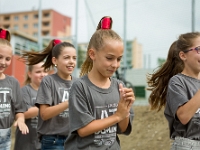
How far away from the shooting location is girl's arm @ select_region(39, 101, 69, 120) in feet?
10.5

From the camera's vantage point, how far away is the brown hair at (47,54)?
374cm

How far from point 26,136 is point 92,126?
2.11 metres

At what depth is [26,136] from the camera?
4176 millimetres

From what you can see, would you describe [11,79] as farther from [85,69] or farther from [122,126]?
[122,126]

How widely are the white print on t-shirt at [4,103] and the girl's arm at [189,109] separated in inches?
66.4

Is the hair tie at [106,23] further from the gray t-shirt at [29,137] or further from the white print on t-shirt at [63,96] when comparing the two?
the gray t-shirt at [29,137]

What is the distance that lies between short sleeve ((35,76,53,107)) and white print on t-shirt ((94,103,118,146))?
3.68 feet

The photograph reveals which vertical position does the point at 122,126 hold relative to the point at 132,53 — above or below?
below

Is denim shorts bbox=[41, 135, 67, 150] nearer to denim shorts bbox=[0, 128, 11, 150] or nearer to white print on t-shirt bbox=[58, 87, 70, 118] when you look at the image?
white print on t-shirt bbox=[58, 87, 70, 118]

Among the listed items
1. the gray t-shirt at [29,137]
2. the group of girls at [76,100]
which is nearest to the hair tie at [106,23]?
the group of girls at [76,100]

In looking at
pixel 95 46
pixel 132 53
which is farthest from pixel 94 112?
pixel 132 53

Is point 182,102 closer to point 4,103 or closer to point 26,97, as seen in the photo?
point 4,103

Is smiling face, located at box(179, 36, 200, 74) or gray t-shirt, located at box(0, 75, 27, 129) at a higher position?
smiling face, located at box(179, 36, 200, 74)

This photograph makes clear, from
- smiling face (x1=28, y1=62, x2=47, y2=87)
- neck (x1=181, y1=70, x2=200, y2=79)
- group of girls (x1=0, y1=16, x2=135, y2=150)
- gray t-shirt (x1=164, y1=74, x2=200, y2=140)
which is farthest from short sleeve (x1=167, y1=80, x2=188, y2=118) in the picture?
smiling face (x1=28, y1=62, x2=47, y2=87)
